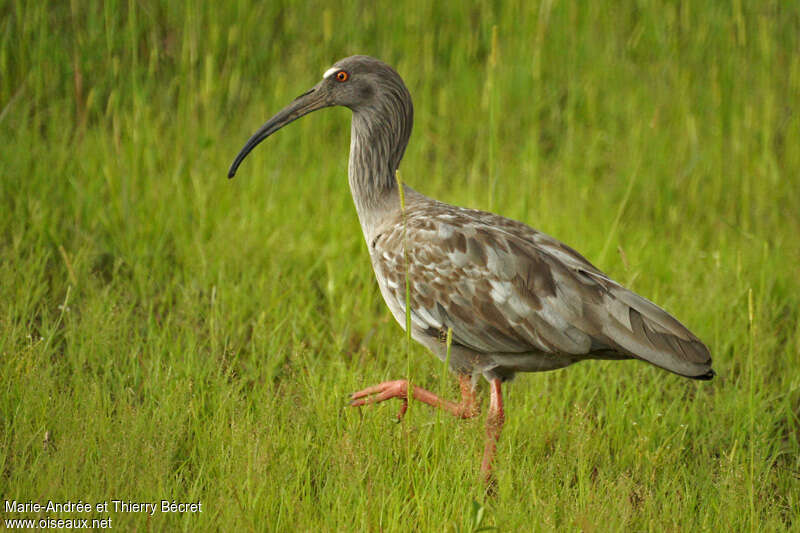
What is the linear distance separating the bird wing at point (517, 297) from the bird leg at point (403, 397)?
0.89 feet

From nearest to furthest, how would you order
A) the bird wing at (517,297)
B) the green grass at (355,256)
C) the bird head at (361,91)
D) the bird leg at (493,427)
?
the green grass at (355,256) < the bird wing at (517,297) < the bird leg at (493,427) < the bird head at (361,91)

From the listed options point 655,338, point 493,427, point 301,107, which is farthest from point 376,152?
point 655,338

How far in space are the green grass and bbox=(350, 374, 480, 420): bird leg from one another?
0.08 meters

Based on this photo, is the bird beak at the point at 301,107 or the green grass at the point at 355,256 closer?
the green grass at the point at 355,256

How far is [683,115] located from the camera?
21.2 ft

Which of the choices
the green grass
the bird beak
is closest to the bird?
the green grass

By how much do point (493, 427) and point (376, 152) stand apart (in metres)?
1.51

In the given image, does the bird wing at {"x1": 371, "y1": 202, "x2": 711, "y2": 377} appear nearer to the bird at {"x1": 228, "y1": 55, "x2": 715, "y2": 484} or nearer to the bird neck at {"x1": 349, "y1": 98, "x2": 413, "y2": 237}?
the bird at {"x1": 228, "y1": 55, "x2": 715, "y2": 484}

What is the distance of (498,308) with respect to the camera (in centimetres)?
376

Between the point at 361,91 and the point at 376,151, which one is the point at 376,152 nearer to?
the point at 376,151

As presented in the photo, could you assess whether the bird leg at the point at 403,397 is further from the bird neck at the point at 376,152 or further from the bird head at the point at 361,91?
the bird head at the point at 361,91

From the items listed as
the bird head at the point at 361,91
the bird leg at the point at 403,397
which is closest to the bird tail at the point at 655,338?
the bird leg at the point at 403,397

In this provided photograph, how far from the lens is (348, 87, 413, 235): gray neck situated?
435cm

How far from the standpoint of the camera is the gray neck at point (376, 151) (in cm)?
435
